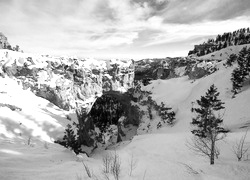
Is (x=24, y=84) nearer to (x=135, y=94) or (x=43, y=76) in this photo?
(x=43, y=76)

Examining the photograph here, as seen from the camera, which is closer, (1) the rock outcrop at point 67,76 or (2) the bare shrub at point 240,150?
(2) the bare shrub at point 240,150

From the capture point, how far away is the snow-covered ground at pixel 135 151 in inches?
267

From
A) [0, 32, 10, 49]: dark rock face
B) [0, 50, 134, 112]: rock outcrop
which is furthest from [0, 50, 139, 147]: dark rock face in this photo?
[0, 32, 10, 49]: dark rock face

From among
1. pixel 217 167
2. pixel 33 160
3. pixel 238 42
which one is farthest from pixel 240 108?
pixel 238 42

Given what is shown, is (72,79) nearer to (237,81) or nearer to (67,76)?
(67,76)

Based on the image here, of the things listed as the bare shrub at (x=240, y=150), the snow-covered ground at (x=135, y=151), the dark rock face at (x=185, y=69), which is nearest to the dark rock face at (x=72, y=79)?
the snow-covered ground at (x=135, y=151)

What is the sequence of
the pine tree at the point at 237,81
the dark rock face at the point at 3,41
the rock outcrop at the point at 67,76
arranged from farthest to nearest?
the dark rock face at the point at 3,41
the rock outcrop at the point at 67,76
the pine tree at the point at 237,81

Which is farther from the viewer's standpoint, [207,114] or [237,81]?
[237,81]

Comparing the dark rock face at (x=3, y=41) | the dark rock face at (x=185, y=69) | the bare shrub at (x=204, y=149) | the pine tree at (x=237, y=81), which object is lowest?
the bare shrub at (x=204, y=149)

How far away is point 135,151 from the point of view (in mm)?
24422

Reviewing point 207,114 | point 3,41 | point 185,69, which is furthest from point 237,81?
point 3,41

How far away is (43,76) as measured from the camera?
228 feet

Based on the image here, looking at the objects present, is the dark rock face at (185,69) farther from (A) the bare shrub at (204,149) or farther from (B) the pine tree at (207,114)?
(A) the bare shrub at (204,149)

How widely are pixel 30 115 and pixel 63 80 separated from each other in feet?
172
